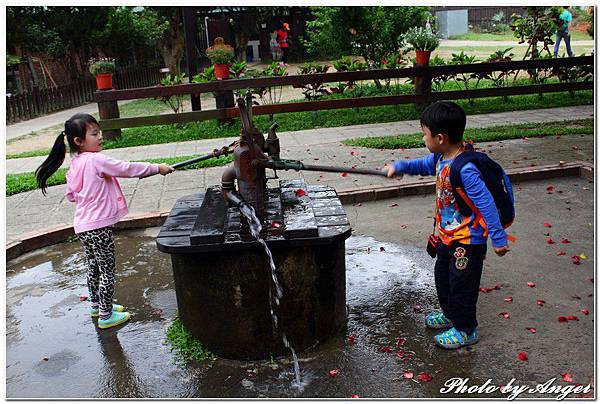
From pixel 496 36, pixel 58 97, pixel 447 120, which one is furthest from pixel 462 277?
pixel 496 36

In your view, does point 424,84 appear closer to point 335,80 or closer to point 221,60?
point 335,80

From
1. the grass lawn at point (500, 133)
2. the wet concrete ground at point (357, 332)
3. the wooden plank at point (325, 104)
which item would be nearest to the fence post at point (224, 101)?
the wooden plank at point (325, 104)

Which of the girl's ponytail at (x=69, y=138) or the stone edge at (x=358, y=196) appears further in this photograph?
the stone edge at (x=358, y=196)

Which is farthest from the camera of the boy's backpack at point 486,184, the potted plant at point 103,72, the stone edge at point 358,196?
the potted plant at point 103,72

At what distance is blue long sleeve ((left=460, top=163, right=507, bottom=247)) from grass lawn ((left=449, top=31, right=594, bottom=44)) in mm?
27457

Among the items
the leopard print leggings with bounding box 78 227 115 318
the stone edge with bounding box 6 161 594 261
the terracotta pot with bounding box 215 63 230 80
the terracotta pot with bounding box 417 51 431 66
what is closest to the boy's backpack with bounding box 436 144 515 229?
the leopard print leggings with bounding box 78 227 115 318

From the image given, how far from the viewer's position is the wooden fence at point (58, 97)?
664 inches

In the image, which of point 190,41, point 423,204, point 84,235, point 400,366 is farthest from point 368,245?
point 190,41

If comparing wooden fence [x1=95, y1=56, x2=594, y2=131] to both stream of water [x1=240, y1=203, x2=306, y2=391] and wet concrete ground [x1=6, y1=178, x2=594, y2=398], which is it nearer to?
wet concrete ground [x1=6, y1=178, x2=594, y2=398]

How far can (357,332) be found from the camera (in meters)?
3.94

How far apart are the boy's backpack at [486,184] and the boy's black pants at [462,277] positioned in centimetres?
22

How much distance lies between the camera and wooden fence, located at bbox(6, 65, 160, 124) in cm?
1686

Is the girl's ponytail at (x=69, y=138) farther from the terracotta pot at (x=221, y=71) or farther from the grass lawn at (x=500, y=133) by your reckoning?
the terracotta pot at (x=221, y=71)

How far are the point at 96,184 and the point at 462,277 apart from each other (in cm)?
234
